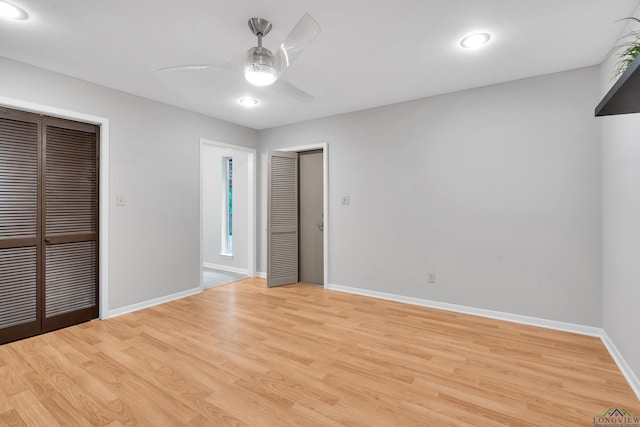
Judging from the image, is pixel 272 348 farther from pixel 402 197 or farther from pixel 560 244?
pixel 560 244

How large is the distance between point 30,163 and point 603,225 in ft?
17.5

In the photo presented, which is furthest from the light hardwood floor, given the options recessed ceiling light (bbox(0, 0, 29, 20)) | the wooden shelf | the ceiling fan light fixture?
recessed ceiling light (bbox(0, 0, 29, 20))

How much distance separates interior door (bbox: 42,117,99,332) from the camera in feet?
9.70

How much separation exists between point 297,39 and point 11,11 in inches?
77.5

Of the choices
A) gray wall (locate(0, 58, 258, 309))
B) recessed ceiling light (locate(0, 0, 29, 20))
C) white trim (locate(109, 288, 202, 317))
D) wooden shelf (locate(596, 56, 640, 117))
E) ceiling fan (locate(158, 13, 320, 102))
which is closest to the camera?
wooden shelf (locate(596, 56, 640, 117))

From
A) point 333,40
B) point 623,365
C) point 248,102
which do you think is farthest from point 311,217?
point 623,365

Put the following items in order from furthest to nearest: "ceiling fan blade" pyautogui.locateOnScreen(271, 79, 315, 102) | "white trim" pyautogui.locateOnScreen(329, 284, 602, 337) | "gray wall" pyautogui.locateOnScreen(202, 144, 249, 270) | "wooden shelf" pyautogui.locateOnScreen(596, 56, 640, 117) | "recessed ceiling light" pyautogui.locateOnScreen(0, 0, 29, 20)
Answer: "gray wall" pyautogui.locateOnScreen(202, 144, 249, 270), "white trim" pyautogui.locateOnScreen(329, 284, 602, 337), "ceiling fan blade" pyautogui.locateOnScreen(271, 79, 315, 102), "recessed ceiling light" pyautogui.locateOnScreen(0, 0, 29, 20), "wooden shelf" pyautogui.locateOnScreen(596, 56, 640, 117)

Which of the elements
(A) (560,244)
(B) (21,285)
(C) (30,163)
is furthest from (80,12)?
(A) (560,244)

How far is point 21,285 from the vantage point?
277 cm

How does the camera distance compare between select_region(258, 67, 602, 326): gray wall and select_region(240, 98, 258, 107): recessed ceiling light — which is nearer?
select_region(258, 67, 602, 326): gray wall

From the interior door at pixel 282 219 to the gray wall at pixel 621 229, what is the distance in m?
3.67

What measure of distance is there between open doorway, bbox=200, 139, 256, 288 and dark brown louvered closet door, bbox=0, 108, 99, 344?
6.70ft

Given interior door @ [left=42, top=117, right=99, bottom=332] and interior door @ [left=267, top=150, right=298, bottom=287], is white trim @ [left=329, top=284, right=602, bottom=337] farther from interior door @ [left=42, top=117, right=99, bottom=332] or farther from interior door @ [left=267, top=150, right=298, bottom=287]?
interior door @ [left=42, top=117, right=99, bottom=332]

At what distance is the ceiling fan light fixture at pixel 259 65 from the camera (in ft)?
6.56
